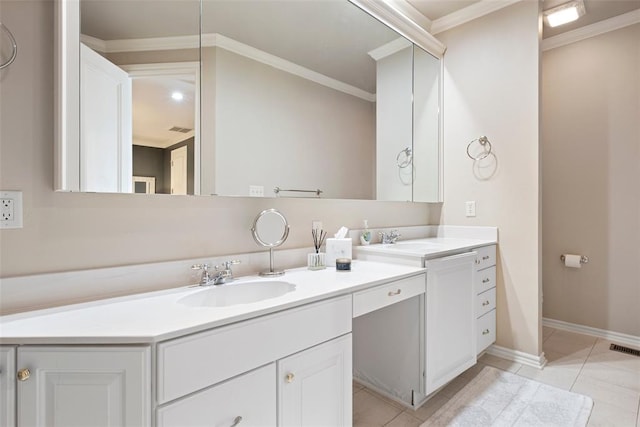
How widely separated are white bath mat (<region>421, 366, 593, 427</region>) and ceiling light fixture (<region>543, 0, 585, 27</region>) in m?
2.62

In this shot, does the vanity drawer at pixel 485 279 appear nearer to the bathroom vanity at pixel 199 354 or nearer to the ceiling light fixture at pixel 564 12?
the bathroom vanity at pixel 199 354

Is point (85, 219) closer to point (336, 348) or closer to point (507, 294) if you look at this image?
point (336, 348)

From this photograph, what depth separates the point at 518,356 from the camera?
7.39ft

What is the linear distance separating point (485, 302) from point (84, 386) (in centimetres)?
230

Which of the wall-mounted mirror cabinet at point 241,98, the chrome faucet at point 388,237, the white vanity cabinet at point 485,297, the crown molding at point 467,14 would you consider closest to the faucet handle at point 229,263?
the wall-mounted mirror cabinet at point 241,98

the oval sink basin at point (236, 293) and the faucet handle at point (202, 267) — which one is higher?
the faucet handle at point (202, 267)

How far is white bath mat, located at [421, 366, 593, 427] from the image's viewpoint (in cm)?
161

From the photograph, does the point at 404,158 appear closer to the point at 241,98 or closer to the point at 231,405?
the point at 241,98

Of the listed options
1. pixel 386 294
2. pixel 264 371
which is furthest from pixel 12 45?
pixel 386 294

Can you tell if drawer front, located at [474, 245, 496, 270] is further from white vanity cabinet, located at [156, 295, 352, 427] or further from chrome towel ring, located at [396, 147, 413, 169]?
white vanity cabinet, located at [156, 295, 352, 427]

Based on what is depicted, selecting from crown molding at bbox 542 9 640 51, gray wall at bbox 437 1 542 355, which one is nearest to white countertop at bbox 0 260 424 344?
gray wall at bbox 437 1 542 355

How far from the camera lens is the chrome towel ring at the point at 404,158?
95.4 inches

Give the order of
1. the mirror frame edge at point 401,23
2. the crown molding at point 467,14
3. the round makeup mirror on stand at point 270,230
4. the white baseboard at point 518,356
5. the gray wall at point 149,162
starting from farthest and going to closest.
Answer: the crown molding at point 467,14 < the white baseboard at point 518,356 < the mirror frame edge at point 401,23 < the round makeup mirror on stand at point 270,230 < the gray wall at point 149,162

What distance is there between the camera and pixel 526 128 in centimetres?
222
